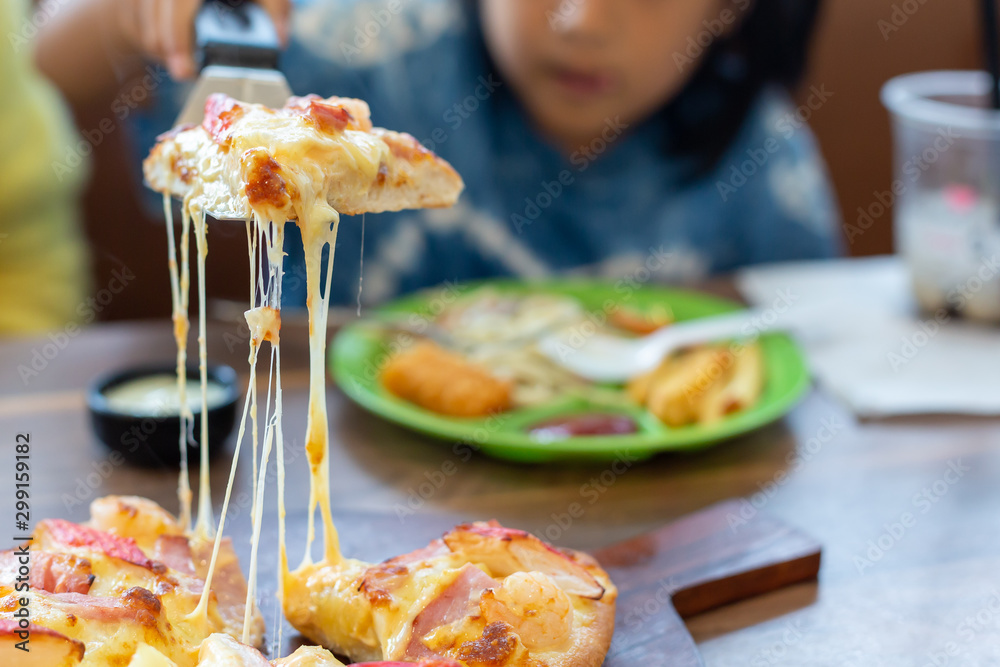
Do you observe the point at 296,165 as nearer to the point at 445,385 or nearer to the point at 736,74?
the point at 445,385

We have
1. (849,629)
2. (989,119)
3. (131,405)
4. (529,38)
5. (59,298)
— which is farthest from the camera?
(59,298)

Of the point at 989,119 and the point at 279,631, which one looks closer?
the point at 279,631

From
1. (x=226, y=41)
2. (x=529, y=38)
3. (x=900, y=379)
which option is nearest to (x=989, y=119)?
(x=900, y=379)

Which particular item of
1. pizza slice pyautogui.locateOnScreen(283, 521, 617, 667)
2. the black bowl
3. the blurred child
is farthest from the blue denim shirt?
pizza slice pyautogui.locateOnScreen(283, 521, 617, 667)

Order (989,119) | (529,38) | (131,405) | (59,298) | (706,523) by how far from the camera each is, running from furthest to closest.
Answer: (59,298) → (529,38) → (989,119) → (131,405) → (706,523)

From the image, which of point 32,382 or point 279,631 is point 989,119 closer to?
point 279,631

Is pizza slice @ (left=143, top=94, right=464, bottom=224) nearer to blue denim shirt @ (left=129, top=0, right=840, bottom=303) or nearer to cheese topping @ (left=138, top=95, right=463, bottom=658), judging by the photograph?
cheese topping @ (left=138, top=95, right=463, bottom=658)

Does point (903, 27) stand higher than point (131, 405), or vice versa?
point (903, 27)

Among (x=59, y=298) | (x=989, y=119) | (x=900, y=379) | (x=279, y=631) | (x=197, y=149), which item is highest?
(x=197, y=149)

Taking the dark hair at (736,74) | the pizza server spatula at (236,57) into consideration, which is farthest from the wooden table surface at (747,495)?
the dark hair at (736,74)
